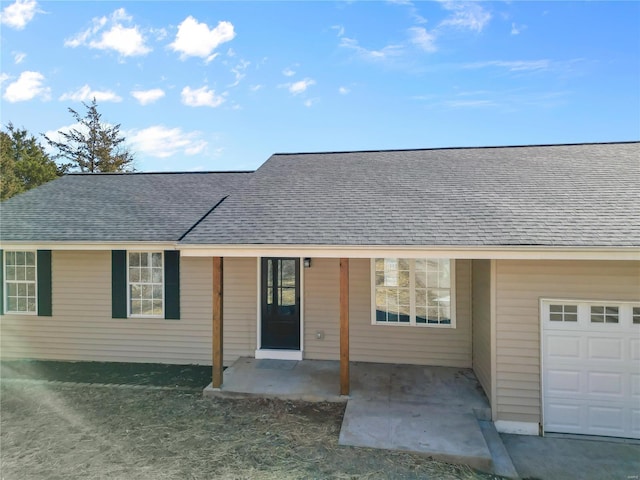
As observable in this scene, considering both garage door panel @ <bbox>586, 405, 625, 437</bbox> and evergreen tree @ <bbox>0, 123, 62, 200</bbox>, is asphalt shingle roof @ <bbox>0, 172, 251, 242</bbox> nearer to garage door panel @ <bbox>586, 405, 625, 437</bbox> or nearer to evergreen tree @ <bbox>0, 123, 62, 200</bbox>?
garage door panel @ <bbox>586, 405, 625, 437</bbox>

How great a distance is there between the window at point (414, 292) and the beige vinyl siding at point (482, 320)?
1.49 ft

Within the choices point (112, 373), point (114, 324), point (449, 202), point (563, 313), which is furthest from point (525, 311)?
point (114, 324)

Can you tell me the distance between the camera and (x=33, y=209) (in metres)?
8.29

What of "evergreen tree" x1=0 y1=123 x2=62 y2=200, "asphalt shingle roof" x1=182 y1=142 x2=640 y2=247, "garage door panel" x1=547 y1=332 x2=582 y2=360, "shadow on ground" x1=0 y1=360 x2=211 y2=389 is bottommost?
"shadow on ground" x1=0 y1=360 x2=211 y2=389

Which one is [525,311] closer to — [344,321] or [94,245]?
[344,321]

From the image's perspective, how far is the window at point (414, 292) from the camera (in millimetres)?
6762

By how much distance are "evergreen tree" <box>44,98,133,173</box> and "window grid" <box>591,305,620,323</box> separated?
31.2 metres

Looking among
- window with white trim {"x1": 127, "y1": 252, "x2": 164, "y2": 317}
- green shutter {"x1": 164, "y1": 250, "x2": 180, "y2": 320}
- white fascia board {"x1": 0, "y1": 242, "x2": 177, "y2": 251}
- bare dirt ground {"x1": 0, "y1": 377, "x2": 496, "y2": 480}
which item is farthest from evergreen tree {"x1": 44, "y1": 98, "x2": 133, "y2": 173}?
bare dirt ground {"x1": 0, "y1": 377, "x2": 496, "y2": 480}

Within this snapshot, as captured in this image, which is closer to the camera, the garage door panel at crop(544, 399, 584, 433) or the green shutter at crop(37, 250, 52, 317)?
the garage door panel at crop(544, 399, 584, 433)

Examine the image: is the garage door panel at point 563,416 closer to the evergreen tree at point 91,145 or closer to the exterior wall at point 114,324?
the exterior wall at point 114,324

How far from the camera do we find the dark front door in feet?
23.9

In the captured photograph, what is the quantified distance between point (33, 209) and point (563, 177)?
38.2ft

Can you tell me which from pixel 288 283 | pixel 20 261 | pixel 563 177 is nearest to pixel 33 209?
pixel 20 261

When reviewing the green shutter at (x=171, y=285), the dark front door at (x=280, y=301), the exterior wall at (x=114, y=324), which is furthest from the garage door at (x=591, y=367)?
the green shutter at (x=171, y=285)
